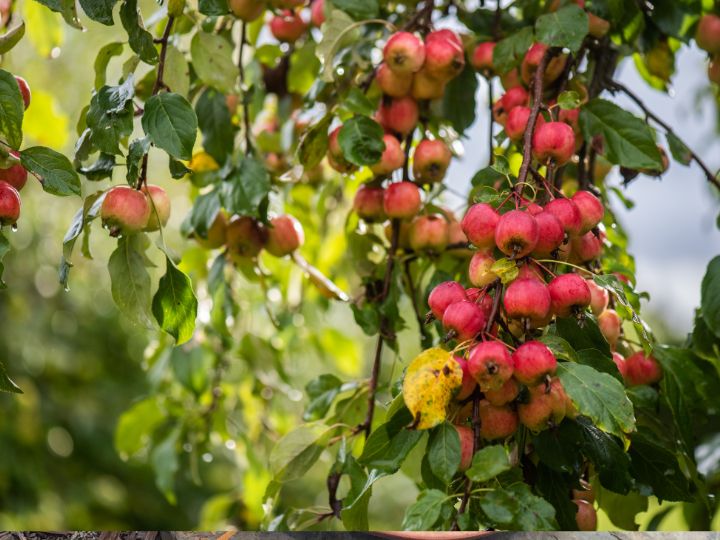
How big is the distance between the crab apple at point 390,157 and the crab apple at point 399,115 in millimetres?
22

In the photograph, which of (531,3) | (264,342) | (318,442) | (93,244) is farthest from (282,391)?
(93,244)

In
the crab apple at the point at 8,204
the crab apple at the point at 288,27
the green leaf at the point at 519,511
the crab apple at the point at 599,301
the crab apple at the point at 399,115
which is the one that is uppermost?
the crab apple at the point at 288,27

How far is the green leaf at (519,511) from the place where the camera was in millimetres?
475

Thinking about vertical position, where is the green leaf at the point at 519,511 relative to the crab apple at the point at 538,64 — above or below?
below

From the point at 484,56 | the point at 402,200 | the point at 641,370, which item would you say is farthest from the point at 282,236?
the point at 641,370

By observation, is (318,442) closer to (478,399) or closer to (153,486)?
(478,399)

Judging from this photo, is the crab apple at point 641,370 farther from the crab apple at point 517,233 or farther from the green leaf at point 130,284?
the green leaf at point 130,284

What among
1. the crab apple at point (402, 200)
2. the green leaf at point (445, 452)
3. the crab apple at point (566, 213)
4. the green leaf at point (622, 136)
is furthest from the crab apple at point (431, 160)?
the green leaf at point (445, 452)

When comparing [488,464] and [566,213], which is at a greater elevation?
[566,213]

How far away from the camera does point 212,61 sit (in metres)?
0.79

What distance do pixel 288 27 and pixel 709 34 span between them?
0.45m

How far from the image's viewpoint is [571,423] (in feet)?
1.81

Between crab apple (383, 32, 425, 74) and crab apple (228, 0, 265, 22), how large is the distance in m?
0.14

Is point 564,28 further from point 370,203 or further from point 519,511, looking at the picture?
point 519,511
